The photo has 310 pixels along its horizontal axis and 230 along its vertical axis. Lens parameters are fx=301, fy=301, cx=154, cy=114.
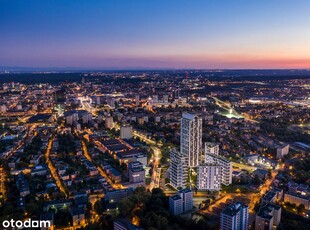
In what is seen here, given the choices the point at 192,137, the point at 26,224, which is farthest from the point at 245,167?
the point at 26,224

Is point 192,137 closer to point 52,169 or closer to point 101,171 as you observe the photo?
point 101,171

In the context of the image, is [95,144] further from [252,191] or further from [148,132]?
[252,191]

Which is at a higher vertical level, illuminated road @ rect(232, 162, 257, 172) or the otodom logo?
the otodom logo

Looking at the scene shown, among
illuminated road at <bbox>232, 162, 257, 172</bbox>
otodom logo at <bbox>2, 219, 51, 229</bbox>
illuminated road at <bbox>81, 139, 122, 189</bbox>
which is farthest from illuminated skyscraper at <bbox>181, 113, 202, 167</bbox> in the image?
otodom logo at <bbox>2, 219, 51, 229</bbox>

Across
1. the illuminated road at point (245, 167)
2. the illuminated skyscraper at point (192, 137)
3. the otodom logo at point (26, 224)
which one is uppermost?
the illuminated skyscraper at point (192, 137)

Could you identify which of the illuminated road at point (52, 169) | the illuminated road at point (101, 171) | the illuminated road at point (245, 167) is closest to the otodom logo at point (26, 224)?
the illuminated road at point (52, 169)

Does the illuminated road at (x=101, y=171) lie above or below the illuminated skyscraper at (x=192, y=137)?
below

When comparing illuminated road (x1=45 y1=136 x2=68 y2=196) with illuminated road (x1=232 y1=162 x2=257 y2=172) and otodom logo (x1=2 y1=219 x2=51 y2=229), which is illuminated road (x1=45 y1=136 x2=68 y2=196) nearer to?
otodom logo (x1=2 y1=219 x2=51 y2=229)

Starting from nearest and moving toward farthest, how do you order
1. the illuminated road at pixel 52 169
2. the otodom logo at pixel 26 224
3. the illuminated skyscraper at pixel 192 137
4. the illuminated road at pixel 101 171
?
the otodom logo at pixel 26 224
the illuminated road at pixel 52 169
the illuminated road at pixel 101 171
the illuminated skyscraper at pixel 192 137

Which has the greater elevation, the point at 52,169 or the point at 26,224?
the point at 26,224

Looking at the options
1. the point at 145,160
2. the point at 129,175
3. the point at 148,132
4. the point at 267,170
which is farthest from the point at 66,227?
the point at 148,132

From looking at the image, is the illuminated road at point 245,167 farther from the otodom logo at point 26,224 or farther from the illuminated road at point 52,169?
the otodom logo at point 26,224
